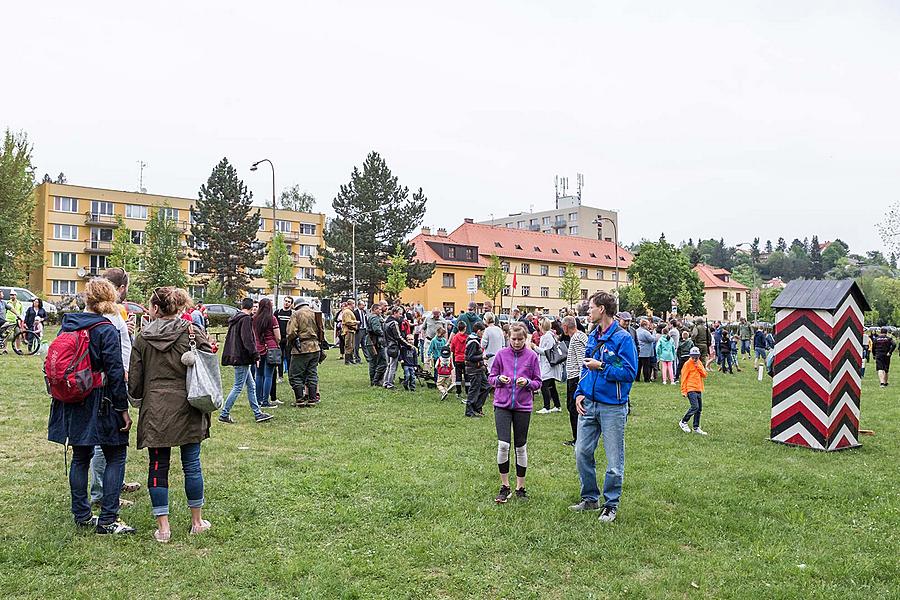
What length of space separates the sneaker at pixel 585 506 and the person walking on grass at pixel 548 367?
18.9ft

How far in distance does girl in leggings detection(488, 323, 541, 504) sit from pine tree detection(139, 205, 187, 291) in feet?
123

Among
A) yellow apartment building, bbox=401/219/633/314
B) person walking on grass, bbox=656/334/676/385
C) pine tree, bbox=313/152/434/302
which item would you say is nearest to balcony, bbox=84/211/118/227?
pine tree, bbox=313/152/434/302

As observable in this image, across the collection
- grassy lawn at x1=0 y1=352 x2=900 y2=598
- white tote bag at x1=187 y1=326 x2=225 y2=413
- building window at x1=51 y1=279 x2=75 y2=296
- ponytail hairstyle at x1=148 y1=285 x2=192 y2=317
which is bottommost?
grassy lawn at x1=0 y1=352 x2=900 y2=598

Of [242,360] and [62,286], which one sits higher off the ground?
[62,286]

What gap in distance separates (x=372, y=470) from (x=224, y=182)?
5372cm

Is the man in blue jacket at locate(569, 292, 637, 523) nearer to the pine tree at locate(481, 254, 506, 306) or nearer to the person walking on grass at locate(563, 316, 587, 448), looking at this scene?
the person walking on grass at locate(563, 316, 587, 448)

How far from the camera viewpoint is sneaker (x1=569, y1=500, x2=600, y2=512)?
6359 millimetres

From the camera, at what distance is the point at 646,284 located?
68.1 metres

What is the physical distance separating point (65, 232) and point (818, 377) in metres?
71.6

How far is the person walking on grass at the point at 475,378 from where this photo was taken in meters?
11.9

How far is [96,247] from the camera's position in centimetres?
6694

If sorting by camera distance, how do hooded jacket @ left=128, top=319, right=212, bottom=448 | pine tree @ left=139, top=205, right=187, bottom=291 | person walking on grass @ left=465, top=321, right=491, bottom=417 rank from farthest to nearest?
pine tree @ left=139, top=205, right=187, bottom=291 < person walking on grass @ left=465, top=321, right=491, bottom=417 < hooded jacket @ left=128, top=319, right=212, bottom=448

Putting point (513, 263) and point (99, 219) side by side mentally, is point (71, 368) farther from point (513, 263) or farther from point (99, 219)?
point (99, 219)

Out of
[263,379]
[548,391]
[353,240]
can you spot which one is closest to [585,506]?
[548,391]
